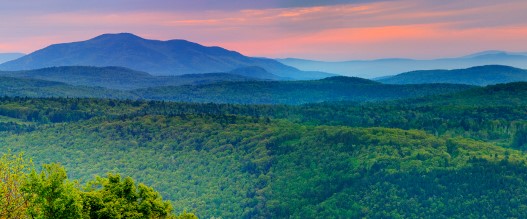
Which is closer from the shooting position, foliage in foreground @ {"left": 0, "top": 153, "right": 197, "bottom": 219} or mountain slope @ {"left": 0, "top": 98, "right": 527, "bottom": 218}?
foliage in foreground @ {"left": 0, "top": 153, "right": 197, "bottom": 219}

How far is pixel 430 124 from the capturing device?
634 feet

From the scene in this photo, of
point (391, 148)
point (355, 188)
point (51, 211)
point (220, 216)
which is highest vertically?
point (51, 211)

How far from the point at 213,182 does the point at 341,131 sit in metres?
52.9

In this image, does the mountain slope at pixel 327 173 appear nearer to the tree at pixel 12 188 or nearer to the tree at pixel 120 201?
the tree at pixel 120 201

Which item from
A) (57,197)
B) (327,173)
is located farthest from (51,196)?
(327,173)

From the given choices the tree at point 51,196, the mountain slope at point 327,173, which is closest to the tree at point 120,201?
the tree at point 51,196

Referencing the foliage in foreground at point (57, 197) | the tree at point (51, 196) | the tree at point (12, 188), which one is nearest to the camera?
the tree at point (51, 196)

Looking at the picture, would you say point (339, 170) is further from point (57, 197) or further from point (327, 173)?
point (57, 197)

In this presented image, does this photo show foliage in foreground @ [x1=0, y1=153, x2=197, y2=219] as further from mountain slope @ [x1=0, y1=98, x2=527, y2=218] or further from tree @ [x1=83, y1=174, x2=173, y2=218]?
mountain slope @ [x1=0, y1=98, x2=527, y2=218]

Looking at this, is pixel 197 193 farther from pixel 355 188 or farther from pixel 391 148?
pixel 391 148

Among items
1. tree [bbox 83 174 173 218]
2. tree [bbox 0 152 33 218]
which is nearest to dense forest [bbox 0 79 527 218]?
tree [bbox 83 174 173 218]

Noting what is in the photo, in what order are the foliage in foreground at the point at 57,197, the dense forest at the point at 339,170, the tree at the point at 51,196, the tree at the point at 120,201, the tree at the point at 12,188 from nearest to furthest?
the tree at the point at 51,196, the foliage in foreground at the point at 57,197, the tree at the point at 12,188, the tree at the point at 120,201, the dense forest at the point at 339,170

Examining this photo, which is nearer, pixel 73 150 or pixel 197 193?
pixel 197 193

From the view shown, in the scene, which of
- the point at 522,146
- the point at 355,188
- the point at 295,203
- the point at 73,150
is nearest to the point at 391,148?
the point at 355,188
